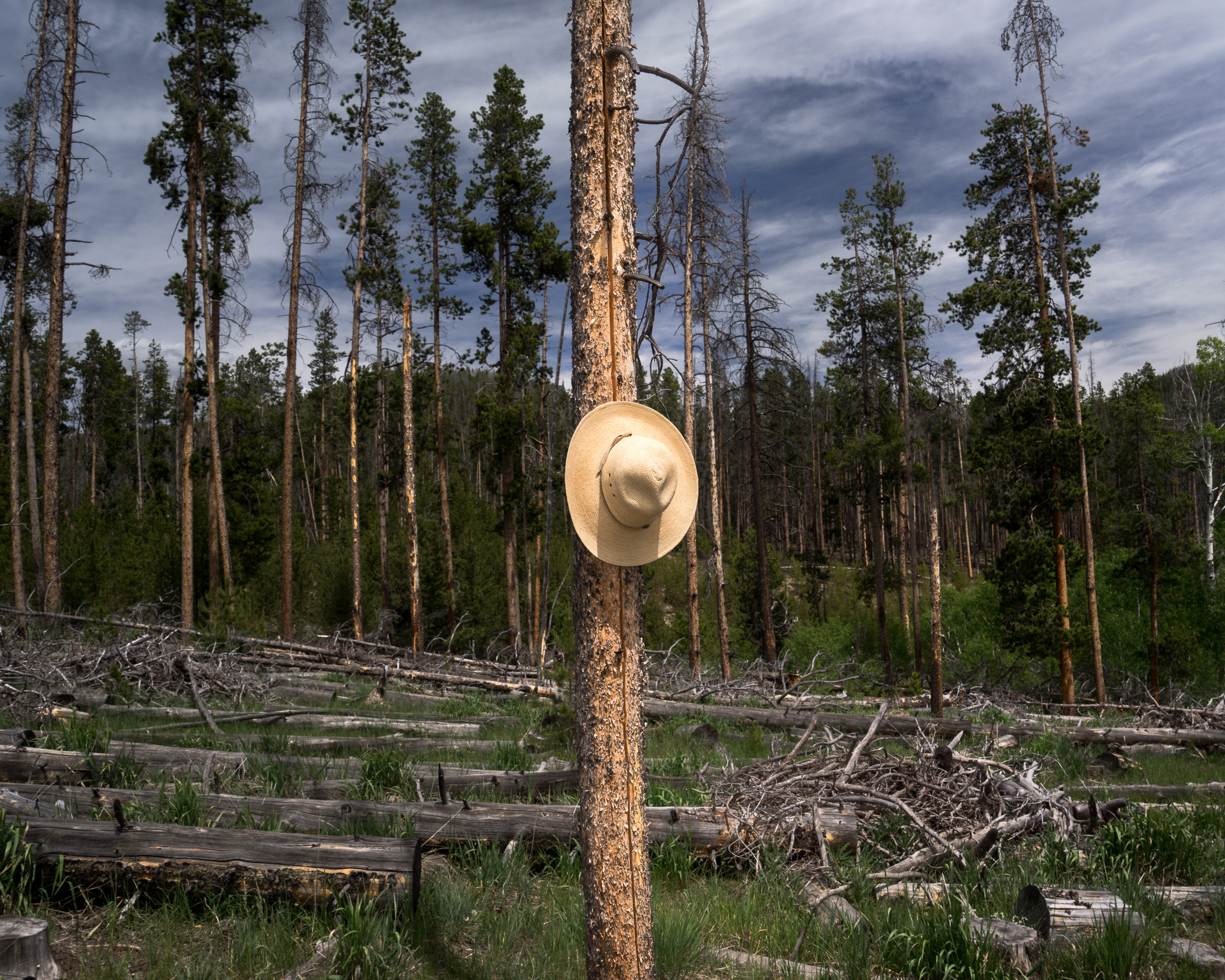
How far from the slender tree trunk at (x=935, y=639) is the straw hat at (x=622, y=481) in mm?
13304

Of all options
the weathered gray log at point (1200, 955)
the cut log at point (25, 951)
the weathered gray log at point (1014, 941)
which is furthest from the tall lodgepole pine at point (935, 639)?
the cut log at point (25, 951)

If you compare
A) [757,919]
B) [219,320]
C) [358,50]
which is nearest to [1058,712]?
[757,919]

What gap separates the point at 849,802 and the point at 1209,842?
2.61 metres

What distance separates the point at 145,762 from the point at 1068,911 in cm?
670

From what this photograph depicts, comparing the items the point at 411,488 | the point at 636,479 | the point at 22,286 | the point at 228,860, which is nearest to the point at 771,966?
the point at 636,479

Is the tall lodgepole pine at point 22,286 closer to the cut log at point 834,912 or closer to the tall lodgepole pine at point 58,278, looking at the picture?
the tall lodgepole pine at point 58,278

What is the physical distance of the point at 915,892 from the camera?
4.52 meters

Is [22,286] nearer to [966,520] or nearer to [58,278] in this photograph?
[58,278]

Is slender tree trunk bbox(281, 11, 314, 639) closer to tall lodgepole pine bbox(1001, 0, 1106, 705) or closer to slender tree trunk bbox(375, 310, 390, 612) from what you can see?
slender tree trunk bbox(375, 310, 390, 612)

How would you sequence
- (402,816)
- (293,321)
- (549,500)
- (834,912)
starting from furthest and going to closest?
(293,321), (549,500), (402,816), (834,912)

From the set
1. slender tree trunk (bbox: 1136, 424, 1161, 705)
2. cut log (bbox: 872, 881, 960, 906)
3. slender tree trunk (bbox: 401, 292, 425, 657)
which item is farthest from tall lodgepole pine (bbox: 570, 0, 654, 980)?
slender tree trunk (bbox: 1136, 424, 1161, 705)

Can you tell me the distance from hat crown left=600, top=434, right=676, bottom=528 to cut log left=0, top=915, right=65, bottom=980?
10.3 ft

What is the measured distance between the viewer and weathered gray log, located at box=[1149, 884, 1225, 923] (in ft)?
14.2

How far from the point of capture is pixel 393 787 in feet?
19.2
